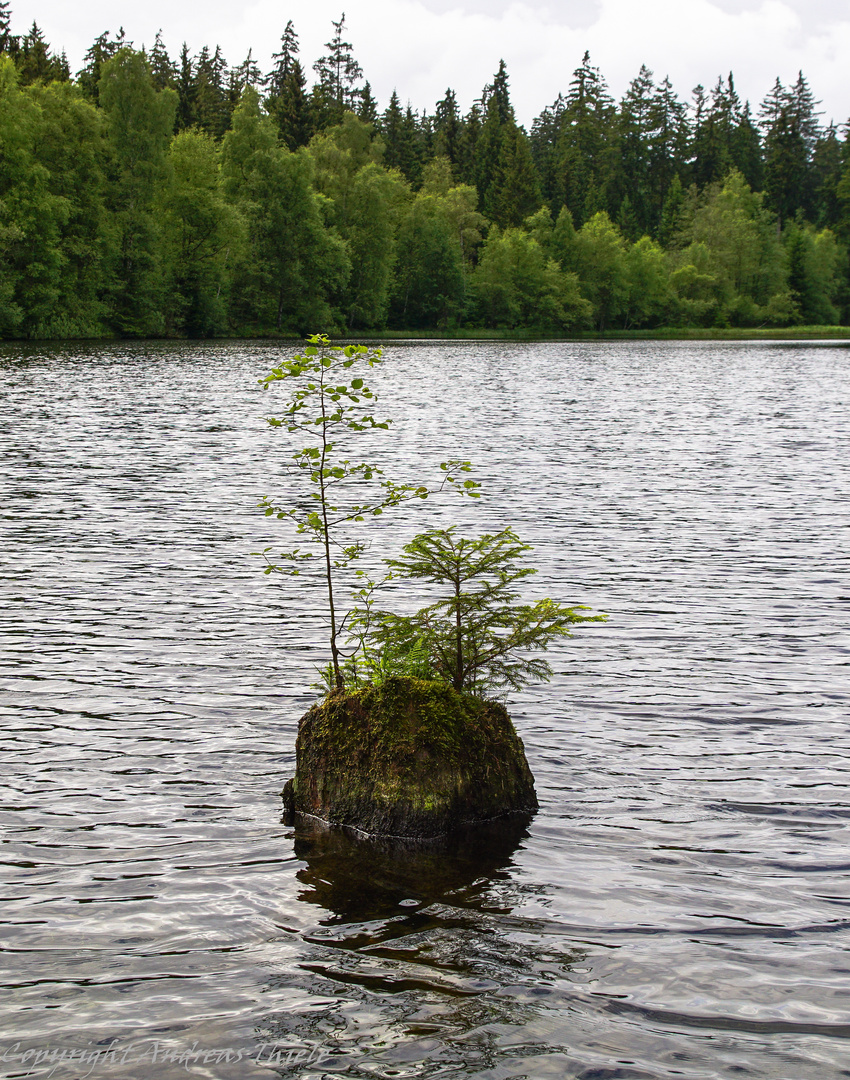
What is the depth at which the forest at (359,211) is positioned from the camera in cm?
8756

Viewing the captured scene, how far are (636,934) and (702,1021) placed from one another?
907 millimetres

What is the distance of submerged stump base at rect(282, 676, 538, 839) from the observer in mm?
7594

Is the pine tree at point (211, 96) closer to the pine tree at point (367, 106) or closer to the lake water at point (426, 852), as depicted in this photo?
the pine tree at point (367, 106)

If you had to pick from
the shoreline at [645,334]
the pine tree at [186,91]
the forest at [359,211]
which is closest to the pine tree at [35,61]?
the forest at [359,211]

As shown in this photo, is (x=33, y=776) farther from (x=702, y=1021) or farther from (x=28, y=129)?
(x=28, y=129)

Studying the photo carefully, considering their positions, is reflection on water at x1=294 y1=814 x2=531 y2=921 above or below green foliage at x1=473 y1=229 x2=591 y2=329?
below

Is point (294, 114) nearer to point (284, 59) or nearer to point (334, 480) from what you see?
point (284, 59)

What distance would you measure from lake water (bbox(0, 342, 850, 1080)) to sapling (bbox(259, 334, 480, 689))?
1007 millimetres

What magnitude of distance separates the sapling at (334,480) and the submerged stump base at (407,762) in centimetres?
60

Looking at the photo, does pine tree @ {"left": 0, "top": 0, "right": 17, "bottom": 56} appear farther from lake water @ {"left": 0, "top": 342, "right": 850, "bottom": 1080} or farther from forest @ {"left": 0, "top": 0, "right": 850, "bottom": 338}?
lake water @ {"left": 0, "top": 342, "right": 850, "bottom": 1080}

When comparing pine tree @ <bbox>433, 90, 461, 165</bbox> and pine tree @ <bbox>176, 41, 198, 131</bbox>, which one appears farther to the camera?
pine tree @ <bbox>433, 90, 461, 165</bbox>

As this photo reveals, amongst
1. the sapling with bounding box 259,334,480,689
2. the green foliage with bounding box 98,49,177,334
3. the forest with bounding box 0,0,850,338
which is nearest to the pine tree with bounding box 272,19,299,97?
the forest with bounding box 0,0,850,338

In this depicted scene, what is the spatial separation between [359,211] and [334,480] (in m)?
103

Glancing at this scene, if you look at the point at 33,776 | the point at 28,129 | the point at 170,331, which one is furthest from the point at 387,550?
the point at 170,331
